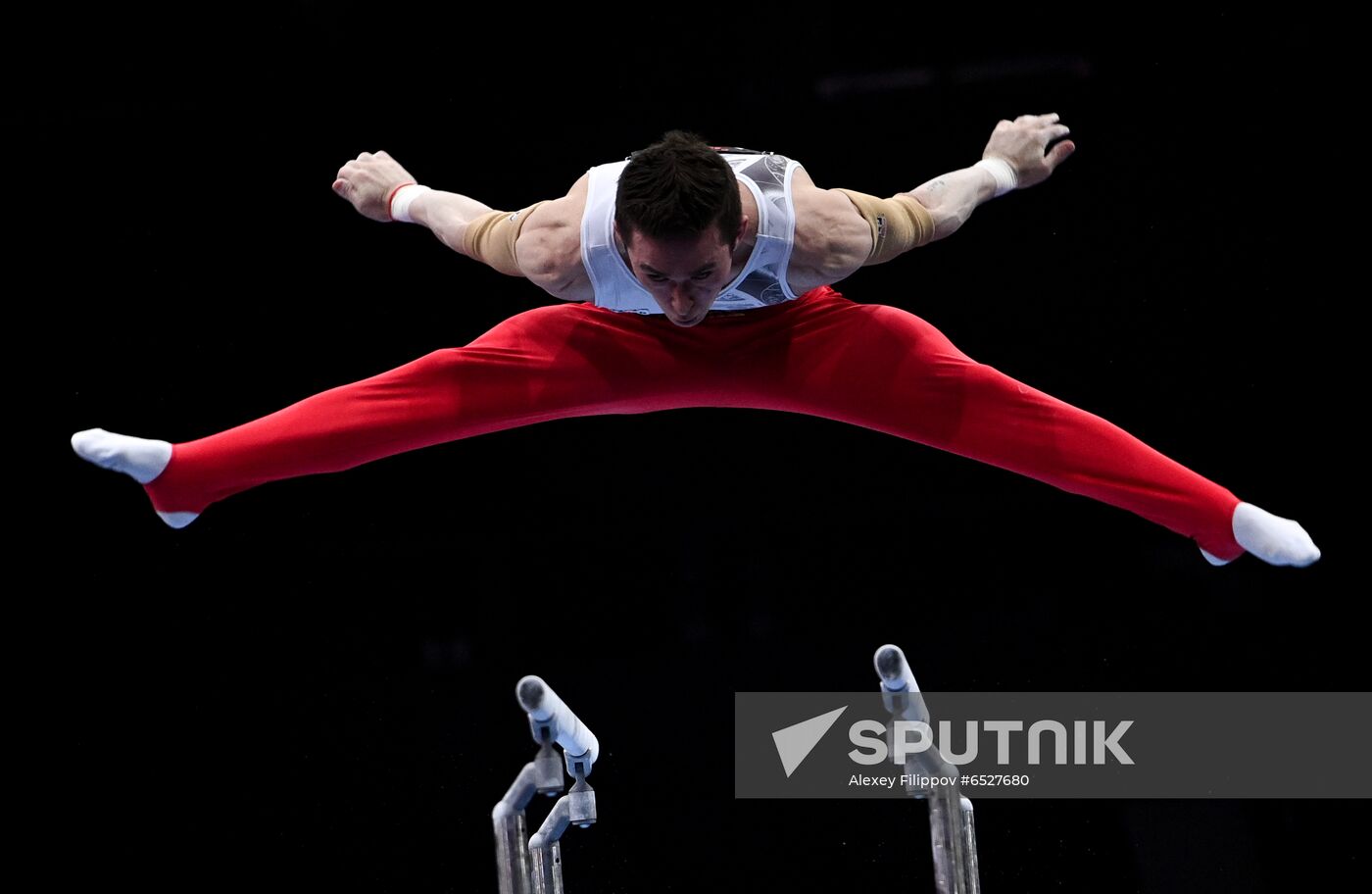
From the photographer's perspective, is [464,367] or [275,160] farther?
[275,160]

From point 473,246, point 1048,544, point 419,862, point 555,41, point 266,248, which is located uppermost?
point 555,41

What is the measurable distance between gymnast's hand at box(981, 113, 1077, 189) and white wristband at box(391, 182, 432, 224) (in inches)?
40.7

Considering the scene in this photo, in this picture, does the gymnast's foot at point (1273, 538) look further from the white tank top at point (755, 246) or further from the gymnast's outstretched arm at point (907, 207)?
the white tank top at point (755, 246)

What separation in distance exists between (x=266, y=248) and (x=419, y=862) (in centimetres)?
158

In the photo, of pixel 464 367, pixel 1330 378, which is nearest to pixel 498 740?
pixel 464 367

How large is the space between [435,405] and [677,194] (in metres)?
0.62

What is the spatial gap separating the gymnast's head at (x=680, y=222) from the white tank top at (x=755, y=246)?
0.04 metres

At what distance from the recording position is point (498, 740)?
3.51 metres

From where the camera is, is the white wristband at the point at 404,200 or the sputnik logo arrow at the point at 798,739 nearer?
the white wristband at the point at 404,200

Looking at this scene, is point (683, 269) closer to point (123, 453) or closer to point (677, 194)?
point (677, 194)

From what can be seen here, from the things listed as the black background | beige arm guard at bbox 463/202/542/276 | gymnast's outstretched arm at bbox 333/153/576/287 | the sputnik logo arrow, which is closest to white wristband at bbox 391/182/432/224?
gymnast's outstretched arm at bbox 333/153/576/287

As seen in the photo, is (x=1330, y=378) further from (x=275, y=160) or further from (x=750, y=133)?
(x=275, y=160)

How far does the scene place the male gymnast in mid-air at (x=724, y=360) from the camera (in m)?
2.40

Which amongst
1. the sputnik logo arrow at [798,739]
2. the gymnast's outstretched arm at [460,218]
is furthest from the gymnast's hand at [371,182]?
the sputnik logo arrow at [798,739]
